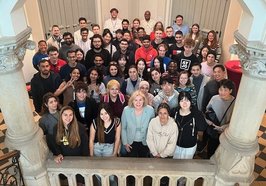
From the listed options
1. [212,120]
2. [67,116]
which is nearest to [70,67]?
[67,116]

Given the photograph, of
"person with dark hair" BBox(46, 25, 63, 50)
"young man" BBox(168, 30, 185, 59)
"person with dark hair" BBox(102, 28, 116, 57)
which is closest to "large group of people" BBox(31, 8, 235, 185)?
"young man" BBox(168, 30, 185, 59)

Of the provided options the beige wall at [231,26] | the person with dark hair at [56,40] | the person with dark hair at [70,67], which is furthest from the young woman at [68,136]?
the beige wall at [231,26]

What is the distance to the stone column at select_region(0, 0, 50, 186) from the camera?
100 inches

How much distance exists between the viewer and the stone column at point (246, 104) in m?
2.50

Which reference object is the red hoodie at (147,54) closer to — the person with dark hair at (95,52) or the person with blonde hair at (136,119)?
the person with dark hair at (95,52)

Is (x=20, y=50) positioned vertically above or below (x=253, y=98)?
above

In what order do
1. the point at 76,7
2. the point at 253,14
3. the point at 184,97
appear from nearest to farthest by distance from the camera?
the point at 253,14
the point at 184,97
the point at 76,7

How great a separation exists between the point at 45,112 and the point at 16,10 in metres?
1.50

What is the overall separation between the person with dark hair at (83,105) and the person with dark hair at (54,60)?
1.43 metres

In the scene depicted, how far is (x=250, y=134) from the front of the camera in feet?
9.89

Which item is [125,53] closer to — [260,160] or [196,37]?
[196,37]

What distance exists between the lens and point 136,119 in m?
3.58

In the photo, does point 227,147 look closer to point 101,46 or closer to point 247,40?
point 247,40

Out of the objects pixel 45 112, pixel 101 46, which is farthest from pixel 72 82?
pixel 101 46
